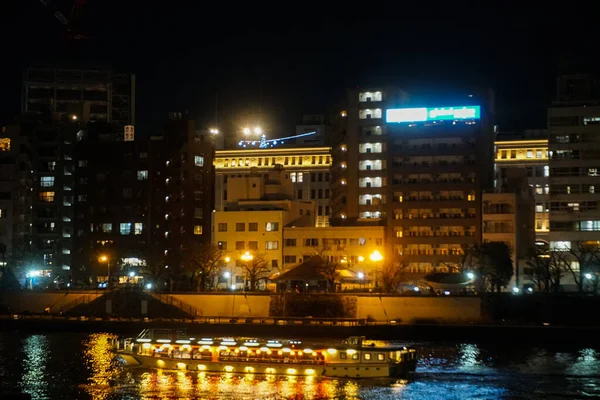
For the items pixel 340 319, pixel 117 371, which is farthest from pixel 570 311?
pixel 117 371

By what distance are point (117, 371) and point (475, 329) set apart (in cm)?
2487

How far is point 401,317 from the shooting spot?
2628 inches

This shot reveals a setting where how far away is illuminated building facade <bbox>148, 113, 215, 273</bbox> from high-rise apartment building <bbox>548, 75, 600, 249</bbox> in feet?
103

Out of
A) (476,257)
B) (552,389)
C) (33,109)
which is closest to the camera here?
(552,389)

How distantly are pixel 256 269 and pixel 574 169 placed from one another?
95.7 feet

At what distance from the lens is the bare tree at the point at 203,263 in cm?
7631

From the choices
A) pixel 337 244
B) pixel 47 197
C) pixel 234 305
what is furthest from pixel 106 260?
pixel 337 244

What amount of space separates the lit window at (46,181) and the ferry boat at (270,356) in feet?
143

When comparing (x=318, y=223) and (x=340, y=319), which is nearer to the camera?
(x=340, y=319)

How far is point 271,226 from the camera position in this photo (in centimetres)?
8431

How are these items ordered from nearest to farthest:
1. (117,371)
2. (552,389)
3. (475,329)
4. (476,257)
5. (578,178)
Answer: (552,389), (117,371), (475,329), (476,257), (578,178)

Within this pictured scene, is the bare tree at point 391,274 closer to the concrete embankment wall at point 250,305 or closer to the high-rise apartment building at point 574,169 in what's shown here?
the concrete embankment wall at point 250,305

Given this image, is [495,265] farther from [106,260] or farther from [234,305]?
[106,260]

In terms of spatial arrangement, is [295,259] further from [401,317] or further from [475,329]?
[475,329]
